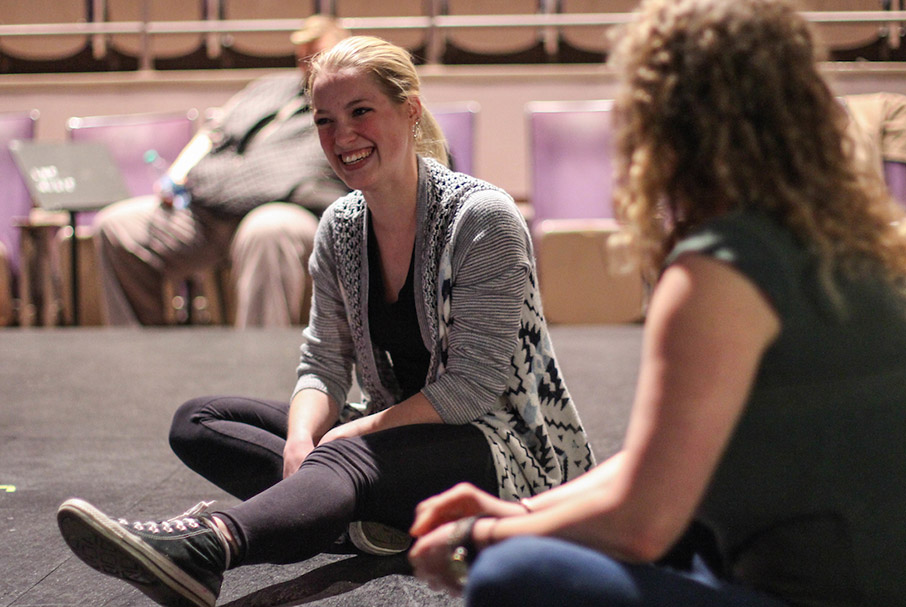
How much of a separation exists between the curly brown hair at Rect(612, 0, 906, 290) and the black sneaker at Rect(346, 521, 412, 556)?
69cm

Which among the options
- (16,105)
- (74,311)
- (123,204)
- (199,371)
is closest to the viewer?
(199,371)

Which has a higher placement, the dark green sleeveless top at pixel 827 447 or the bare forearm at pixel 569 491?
the dark green sleeveless top at pixel 827 447

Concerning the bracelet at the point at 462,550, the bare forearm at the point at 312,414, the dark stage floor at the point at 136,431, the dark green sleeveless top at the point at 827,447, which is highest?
the dark green sleeveless top at the point at 827,447

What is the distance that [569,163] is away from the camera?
3520 mm

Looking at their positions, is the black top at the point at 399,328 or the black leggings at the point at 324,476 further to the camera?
the black top at the point at 399,328

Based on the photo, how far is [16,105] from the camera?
409 cm

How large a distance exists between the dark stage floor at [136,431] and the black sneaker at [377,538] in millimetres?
15

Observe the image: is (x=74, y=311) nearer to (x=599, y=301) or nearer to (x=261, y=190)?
(x=261, y=190)

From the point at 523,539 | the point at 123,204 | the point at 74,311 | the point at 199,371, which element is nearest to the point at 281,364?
the point at 199,371

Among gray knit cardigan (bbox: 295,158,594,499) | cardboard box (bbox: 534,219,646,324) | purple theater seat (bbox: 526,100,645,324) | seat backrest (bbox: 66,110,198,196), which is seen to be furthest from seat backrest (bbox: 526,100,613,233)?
gray knit cardigan (bbox: 295,158,594,499)

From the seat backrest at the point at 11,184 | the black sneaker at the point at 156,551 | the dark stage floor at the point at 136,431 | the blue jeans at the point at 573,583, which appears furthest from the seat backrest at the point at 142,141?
the blue jeans at the point at 573,583

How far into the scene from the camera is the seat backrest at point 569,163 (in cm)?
351

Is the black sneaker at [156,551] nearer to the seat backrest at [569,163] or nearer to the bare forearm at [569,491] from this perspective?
the bare forearm at [569,491]

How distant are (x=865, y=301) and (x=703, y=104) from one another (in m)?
0.17
